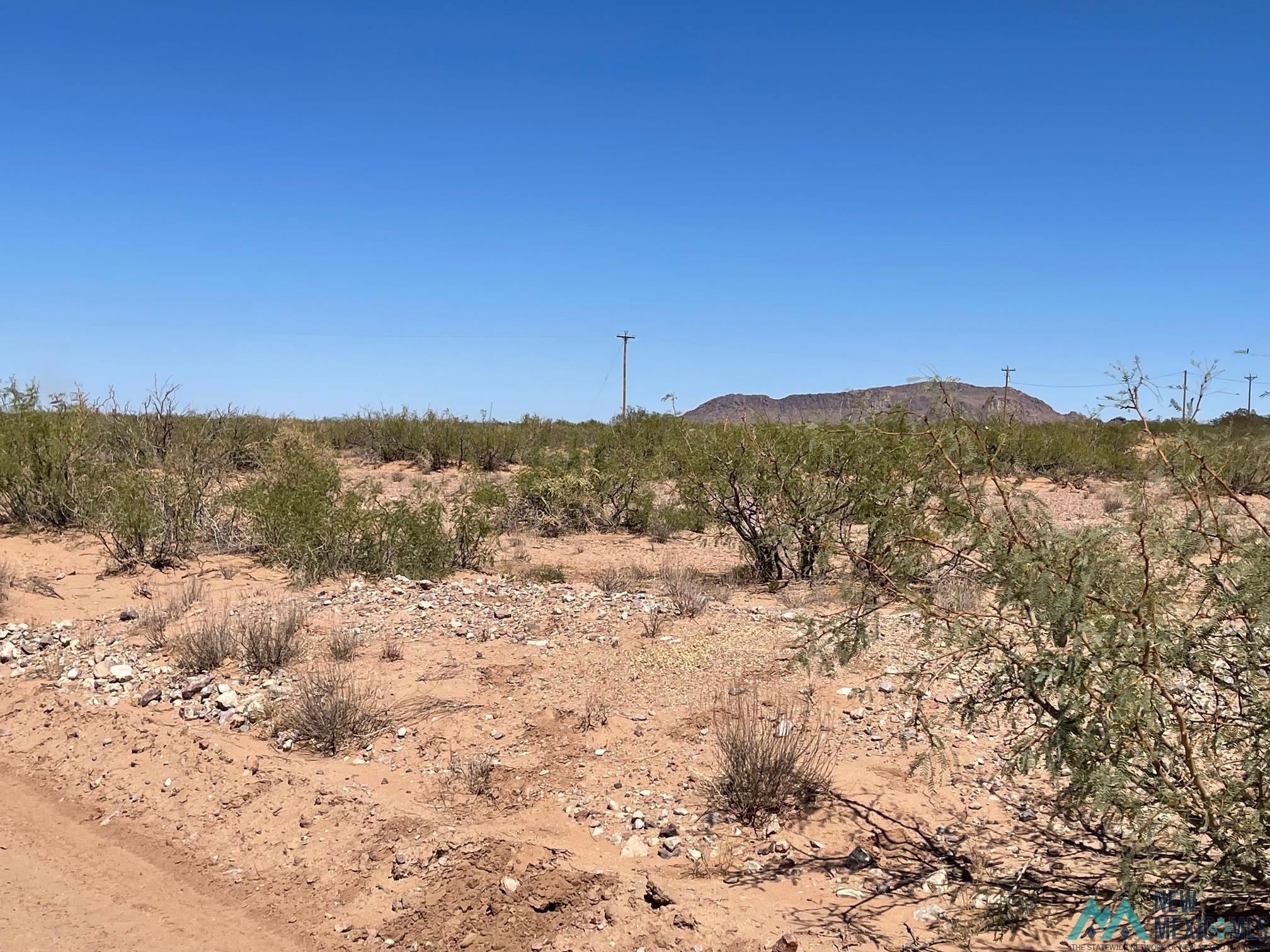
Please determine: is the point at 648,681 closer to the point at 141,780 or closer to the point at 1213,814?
the point at 141,780

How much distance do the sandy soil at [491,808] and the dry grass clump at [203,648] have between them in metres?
0.14

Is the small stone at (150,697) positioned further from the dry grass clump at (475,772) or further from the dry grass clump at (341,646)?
the dry grass clump at (475,772)

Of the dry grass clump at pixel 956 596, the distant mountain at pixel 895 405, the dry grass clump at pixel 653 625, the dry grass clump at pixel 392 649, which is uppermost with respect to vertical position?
the distant mountain at pixel 895 405

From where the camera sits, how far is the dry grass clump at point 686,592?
25.8 ft

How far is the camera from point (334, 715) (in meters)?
5.66

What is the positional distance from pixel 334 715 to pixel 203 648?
74.4 inches

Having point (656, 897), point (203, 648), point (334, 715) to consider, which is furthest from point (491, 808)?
point (203, 648)

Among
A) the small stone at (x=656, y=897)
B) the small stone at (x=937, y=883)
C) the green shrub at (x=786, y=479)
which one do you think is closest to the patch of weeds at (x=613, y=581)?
the green shrub at (x=786, y=479)

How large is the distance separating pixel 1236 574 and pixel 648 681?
154 inches

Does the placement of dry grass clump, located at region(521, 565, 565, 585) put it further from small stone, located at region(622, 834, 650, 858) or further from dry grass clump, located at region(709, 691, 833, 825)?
small stone, located at region(622, 834, 650, 858)

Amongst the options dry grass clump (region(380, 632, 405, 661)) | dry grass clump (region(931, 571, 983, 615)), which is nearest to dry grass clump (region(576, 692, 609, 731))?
dry grass clump (region(380, 632, 405, 661))

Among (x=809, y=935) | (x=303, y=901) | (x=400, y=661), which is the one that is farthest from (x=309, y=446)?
(x=809, y=935)

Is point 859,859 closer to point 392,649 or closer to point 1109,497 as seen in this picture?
point 392,649

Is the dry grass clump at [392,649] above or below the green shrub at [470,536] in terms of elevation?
below
